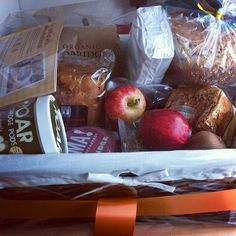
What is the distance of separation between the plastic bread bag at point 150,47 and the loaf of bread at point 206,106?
63 millimetres

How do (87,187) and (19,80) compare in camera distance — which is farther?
(19,80)

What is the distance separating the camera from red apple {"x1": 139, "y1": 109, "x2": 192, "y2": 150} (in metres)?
0.65

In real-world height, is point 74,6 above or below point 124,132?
above

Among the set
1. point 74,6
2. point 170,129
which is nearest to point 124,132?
point 170,129

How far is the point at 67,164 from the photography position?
1.73 feet

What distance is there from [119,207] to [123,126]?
0.63 feet

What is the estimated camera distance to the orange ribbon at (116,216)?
0.58 meters

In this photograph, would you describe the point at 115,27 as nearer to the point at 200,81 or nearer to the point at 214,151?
the point at 200,81

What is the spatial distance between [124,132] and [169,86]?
0.16 metres

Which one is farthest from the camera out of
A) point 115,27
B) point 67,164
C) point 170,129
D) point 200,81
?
point 115,27

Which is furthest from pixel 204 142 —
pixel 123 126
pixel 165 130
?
pixel 123 126

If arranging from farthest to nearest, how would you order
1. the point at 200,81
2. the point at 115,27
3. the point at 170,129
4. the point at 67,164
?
1. the point at 115,27
2. the point at 200,81
3. the point at 170,129
4. the point at 67,164

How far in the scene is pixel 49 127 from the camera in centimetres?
55

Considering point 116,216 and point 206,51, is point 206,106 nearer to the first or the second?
point 206,51
